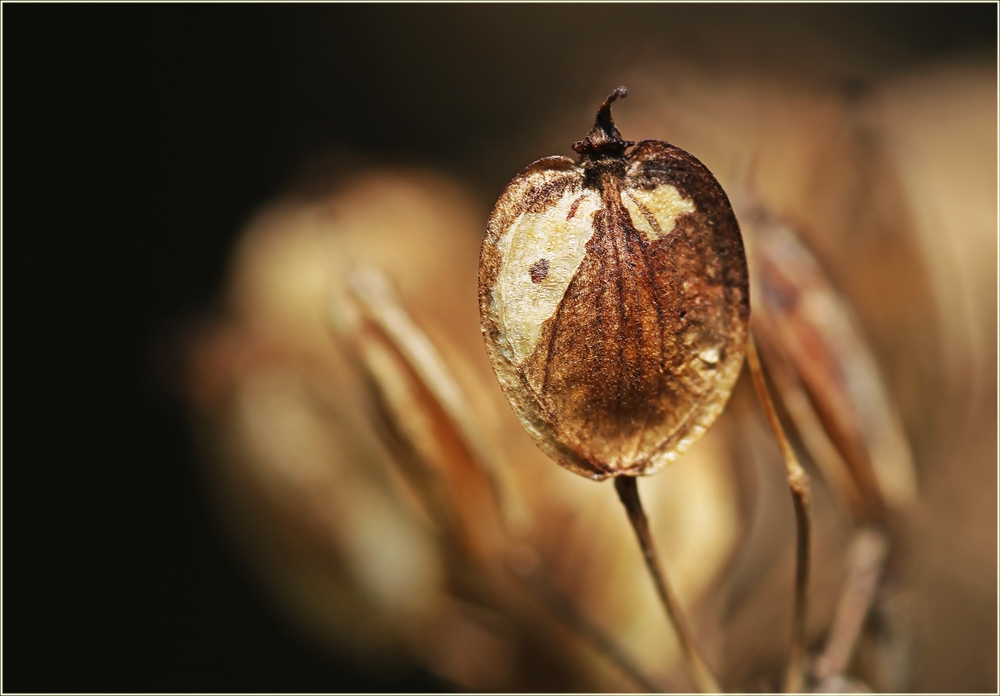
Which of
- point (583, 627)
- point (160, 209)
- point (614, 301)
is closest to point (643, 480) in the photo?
point (583, 627)

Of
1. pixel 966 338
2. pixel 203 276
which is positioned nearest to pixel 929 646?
pixel 966 338

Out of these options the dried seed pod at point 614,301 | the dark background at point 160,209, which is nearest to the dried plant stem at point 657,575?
the dried seed pod at point 614,301

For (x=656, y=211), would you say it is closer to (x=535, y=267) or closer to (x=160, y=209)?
(x=535, y=267)

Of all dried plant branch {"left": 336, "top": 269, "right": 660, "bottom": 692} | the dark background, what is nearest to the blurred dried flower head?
dried plant branch {"left": 336, "top": 269, "right": 660, "bottom": 692}

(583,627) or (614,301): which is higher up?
(614,301)

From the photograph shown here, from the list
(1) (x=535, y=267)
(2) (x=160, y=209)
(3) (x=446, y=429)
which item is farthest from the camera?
(2) (x=160, y=209)

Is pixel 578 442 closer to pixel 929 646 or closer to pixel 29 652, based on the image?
pixel 929 646

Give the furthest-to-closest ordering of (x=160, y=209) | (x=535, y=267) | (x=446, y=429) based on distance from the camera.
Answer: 1. (x=160, y=209)
2. (x=446, y=429)
3. (x=535, y=267)

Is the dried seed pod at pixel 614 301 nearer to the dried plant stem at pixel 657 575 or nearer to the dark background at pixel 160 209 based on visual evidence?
the dried plant stem at pixel 657 575
